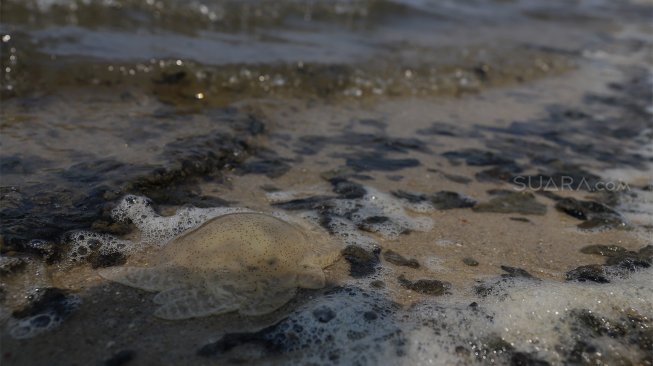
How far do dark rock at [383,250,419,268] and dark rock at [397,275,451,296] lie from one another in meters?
0.13

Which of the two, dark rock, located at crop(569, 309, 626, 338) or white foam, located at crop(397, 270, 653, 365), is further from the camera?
dark rock, located at crop(569, 309, 626, 338)

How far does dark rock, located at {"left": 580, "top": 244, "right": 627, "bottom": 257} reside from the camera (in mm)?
2451

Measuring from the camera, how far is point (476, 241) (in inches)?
99.1

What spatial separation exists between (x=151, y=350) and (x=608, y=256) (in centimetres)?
191

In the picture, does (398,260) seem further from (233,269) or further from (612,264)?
(612,264)

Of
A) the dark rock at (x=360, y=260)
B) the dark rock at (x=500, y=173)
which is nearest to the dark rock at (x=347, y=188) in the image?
the dark rock at (x=360, y=260)

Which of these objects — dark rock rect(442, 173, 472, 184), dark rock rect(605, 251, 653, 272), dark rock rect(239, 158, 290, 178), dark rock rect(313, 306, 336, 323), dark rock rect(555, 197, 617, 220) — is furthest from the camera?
dark rock rect(442, 173, 472, 184)

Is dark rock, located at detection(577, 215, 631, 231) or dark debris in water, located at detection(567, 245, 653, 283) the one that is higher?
dark rock, located at detection(577, 215, 631, 231)

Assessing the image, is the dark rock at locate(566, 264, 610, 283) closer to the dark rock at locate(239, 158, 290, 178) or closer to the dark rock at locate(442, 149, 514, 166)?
the dark rock at locate(442, 149, 514, 166)

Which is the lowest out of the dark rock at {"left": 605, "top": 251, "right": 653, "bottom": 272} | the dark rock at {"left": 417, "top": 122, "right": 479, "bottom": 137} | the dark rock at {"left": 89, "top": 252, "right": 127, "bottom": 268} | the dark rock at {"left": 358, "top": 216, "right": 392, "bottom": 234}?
the dark rock at {"left": 89, "top": 252, "right": 127, "bottom": 268}

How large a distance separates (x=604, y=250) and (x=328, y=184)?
1.36m

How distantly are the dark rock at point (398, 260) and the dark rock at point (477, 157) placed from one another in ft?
4.12

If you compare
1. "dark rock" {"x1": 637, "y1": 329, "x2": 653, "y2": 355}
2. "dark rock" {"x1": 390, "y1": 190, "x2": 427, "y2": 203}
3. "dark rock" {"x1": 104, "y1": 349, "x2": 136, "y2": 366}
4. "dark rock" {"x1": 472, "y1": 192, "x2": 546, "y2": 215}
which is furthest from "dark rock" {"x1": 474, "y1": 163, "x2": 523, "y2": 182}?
"dark rock" {"x1": 104, "y1": 349, "x2": 136, "y2": 366}

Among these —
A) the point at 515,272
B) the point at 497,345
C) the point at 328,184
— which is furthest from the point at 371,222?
the point at 497,345
